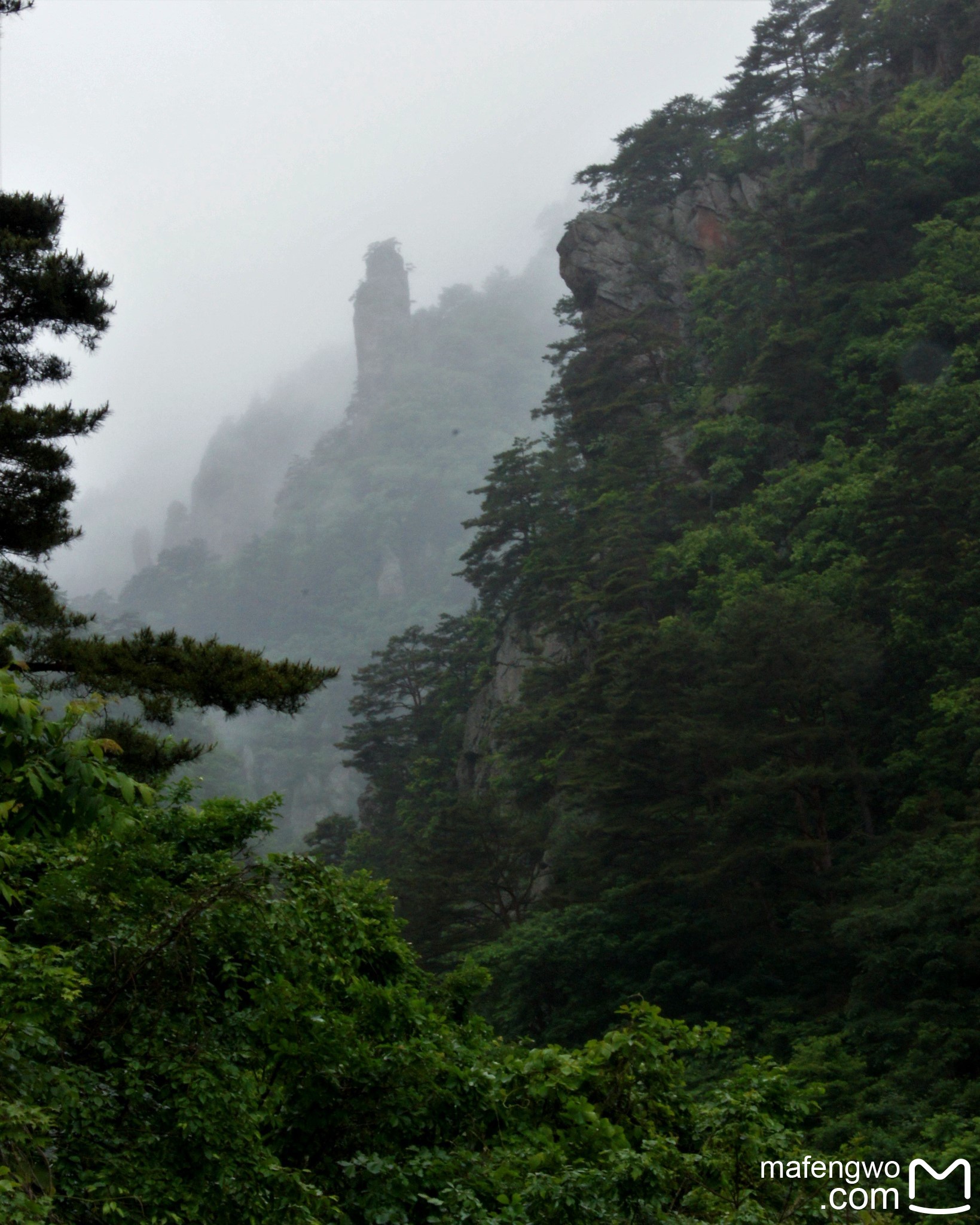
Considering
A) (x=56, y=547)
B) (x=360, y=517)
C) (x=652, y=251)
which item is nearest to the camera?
(x=56, y=547)

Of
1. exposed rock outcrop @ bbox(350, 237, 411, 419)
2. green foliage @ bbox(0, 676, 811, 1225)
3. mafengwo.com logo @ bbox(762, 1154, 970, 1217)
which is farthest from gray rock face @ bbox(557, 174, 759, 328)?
exposed rock outcrop @ bbox(350, 237, 411, 419)

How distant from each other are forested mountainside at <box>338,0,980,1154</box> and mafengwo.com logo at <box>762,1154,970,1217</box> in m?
0.47

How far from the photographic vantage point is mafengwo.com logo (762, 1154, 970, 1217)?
246 inches

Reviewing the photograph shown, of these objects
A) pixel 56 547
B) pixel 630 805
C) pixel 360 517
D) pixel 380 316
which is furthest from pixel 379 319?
pixel 56 547

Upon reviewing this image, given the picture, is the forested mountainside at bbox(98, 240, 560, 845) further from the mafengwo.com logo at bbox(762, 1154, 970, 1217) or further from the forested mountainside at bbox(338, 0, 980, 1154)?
the mafengwo.com logo at bbox(762, 1154, 970, 1217)

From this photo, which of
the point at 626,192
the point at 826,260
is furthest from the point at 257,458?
the point at 826,260

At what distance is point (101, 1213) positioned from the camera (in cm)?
463

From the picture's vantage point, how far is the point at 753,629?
18.7 m

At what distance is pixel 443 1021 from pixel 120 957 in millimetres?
2852

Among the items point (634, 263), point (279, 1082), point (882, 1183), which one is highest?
point (634, 263)

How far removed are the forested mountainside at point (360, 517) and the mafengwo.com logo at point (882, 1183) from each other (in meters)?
67.0

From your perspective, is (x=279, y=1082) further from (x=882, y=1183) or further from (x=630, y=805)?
(x=630, y=805)

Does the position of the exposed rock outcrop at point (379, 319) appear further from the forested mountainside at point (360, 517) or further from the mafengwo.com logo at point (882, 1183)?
the mafengwo.com logo at point (882, 1183)

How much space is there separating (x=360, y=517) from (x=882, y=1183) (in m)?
104
